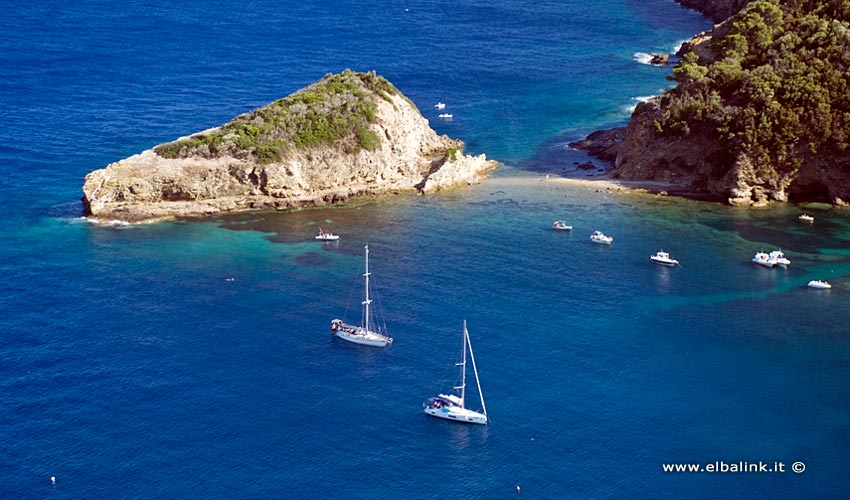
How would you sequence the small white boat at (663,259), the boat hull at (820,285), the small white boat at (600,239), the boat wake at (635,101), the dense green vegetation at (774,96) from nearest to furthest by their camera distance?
the boat hull at (820,285)
the small white boat at (663,259)
the small white boat at (600,239)
the dense green vegetation at (774,96)
the boat wake at (635,101)

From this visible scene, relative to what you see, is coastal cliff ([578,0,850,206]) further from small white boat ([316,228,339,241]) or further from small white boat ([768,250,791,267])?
small white boat ([316,228,339,241])

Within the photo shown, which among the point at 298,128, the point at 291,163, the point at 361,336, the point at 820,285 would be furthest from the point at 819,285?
the point at 298,128

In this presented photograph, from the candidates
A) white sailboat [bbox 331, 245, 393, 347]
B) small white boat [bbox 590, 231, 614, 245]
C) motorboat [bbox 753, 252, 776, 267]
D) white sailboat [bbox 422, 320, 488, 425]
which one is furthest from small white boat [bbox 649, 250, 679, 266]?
white sailboat [bbox 422, 320, 488, 425]

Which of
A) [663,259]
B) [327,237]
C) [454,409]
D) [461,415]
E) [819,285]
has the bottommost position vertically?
[461,415]

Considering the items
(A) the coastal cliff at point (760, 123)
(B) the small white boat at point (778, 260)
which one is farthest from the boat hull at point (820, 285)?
(A) the coastal cliff at point (760, 123)

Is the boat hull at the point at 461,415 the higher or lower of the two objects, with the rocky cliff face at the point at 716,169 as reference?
lower

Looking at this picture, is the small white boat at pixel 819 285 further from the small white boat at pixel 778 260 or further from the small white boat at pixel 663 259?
the small white boat at pixel 663 259

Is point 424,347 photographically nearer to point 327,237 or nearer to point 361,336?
point 361,336
